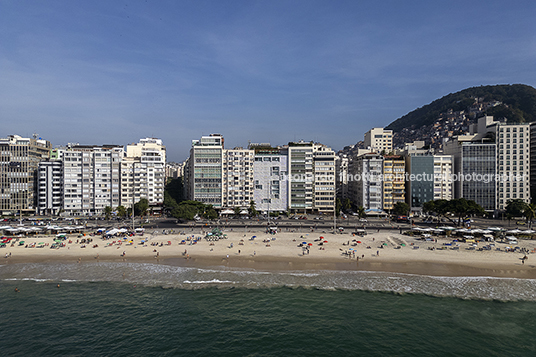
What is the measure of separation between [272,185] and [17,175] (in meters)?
83.4

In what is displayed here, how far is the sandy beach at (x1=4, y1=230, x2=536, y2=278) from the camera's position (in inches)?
1906

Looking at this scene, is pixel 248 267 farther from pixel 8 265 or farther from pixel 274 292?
pixel 8 265

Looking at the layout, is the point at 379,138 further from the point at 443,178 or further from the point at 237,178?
the point at 237,178

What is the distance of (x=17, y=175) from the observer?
319 feet

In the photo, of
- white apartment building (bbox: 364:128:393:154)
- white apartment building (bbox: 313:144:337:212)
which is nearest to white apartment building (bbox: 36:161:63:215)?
white apartment building (bbox: 313:144:337:212)

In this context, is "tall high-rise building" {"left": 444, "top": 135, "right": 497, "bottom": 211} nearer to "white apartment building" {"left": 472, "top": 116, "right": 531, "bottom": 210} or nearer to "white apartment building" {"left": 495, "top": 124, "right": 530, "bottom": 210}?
"white apartment building" {"left": 472, "top": 116, "right": 531, "bottom": 210}

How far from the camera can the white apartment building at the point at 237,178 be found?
100125mm

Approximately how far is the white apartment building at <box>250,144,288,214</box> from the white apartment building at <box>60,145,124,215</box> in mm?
48108

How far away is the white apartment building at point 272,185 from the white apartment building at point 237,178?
2754mm

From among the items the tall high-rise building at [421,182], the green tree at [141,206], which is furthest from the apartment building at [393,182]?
the green tree at [141,206]

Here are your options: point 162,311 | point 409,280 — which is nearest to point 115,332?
point 162,311

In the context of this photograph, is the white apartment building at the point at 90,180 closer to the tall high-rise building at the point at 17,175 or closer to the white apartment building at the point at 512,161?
the tall high-rise building at the point at 17,175

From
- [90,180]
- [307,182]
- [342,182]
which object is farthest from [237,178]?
[342,182]

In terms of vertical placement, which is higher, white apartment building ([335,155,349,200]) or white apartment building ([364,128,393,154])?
white apartment building ([364,128,393,154])
